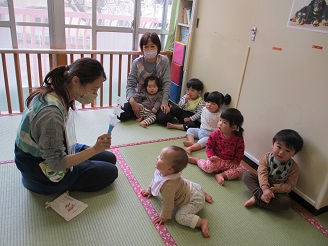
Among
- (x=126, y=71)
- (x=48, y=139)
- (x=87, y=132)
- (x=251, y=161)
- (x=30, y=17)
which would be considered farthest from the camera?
(x=126, y=71)

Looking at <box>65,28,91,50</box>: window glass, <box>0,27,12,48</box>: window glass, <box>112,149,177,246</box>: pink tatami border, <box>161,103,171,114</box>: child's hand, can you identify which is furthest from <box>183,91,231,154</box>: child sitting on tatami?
<box>0,27,12,48</box>: window glass

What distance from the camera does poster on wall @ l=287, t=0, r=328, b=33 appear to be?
1.55m

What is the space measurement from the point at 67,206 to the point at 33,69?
2.12 meters

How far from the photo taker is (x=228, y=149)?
202 cm

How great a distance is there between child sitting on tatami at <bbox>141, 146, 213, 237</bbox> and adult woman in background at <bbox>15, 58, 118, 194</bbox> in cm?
33

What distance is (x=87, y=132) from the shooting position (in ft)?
7.98

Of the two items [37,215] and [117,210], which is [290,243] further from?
[37,215]

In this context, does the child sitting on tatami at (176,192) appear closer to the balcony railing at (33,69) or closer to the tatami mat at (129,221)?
the tatami mat at (129,221)

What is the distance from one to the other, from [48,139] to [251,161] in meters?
1.59

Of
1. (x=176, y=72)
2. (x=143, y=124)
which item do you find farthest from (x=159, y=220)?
(x=176, y=72)

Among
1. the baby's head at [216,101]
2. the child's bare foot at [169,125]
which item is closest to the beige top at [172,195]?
the baby's head at [216,101]

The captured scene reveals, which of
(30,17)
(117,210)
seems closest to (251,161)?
(117,210)

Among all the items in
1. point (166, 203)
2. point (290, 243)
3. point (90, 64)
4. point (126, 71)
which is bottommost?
point (290, 243)

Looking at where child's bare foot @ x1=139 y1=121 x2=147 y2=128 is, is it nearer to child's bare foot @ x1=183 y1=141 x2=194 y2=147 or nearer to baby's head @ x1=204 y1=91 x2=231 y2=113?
child's bare foot @ x1=183 y1=141 x2=194 y2=147
